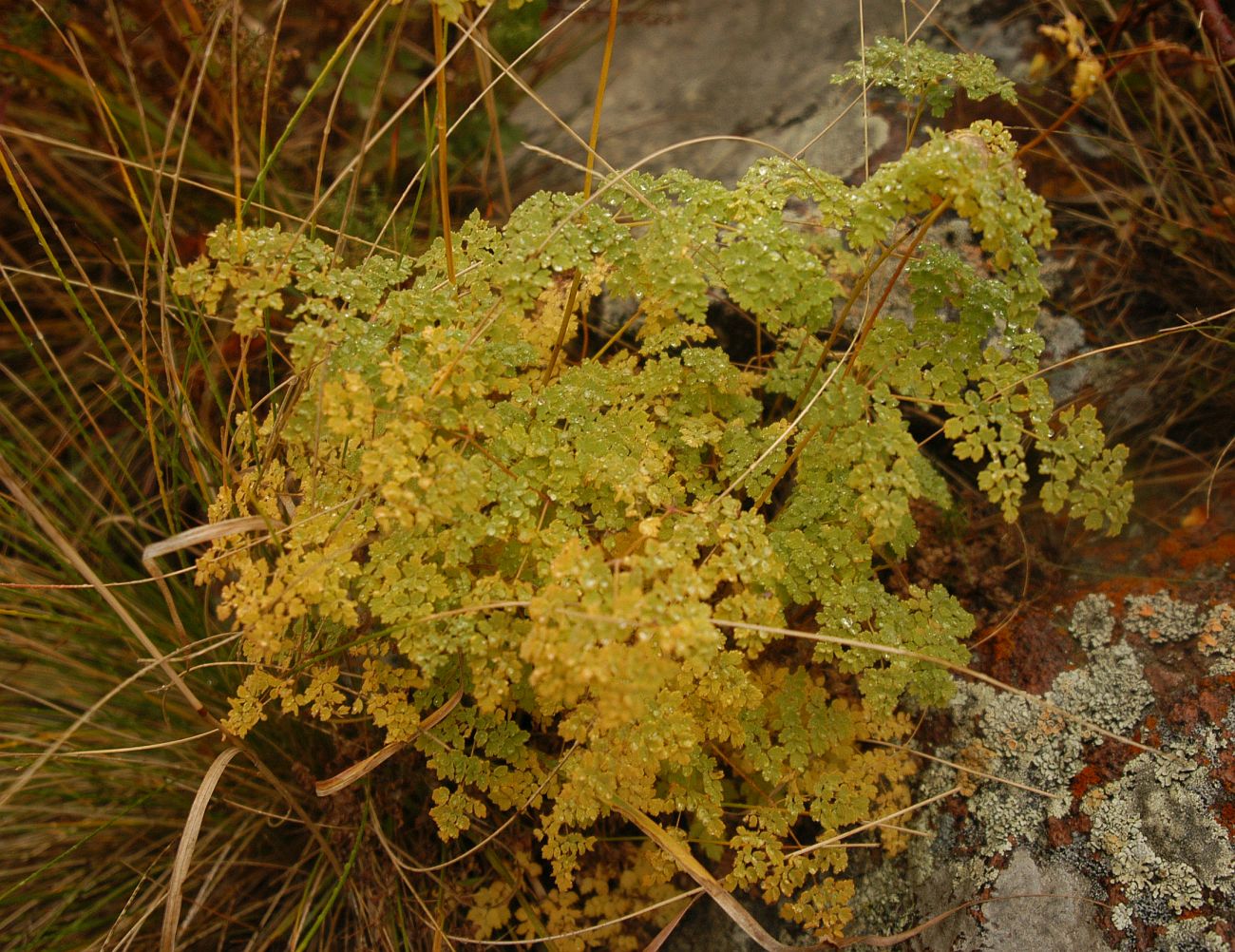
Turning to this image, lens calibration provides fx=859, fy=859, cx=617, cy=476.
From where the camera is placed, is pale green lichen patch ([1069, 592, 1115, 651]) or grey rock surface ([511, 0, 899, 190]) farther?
grey rock surface ([511, 0, 899, 190])

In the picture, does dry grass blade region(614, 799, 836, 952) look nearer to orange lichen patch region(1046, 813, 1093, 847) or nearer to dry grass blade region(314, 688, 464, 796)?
dry grass blade region(314, 688, 464, 796)

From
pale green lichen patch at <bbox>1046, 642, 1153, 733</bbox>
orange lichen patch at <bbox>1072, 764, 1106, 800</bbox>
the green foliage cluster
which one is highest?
the green foliage cluster

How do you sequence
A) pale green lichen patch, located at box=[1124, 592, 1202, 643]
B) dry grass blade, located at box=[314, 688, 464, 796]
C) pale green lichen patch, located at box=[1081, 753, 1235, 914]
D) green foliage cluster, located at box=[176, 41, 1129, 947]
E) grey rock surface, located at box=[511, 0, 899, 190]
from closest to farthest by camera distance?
green foliage cluster, located at box=[176, 41, 1129, 947] → pale green lichen patch, located at box=[1081, 753, 1235, 914] → dry grass blade, located at box=[314, 688, 464, 796] → pale green lichen patch, located at box=[1124, 592, 1202, 643] → grey rock surface, located at box=[511, 0, 899, 190]

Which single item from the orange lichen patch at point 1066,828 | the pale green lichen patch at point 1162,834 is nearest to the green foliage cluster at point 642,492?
the orange lichen patch at point 1066,828

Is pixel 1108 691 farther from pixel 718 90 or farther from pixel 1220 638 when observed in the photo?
pixel 718 90

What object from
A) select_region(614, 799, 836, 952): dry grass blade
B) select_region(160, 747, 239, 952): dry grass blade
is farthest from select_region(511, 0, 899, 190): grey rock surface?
select_region(160, 747, 239, 952): dry grass blade

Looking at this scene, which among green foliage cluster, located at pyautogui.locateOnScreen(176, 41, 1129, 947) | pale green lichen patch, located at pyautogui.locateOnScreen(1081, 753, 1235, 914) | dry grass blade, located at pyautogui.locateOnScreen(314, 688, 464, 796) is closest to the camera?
green foliage cluster, located at pyautogui.locateOnScreen(176, 41, 1129, 947)
